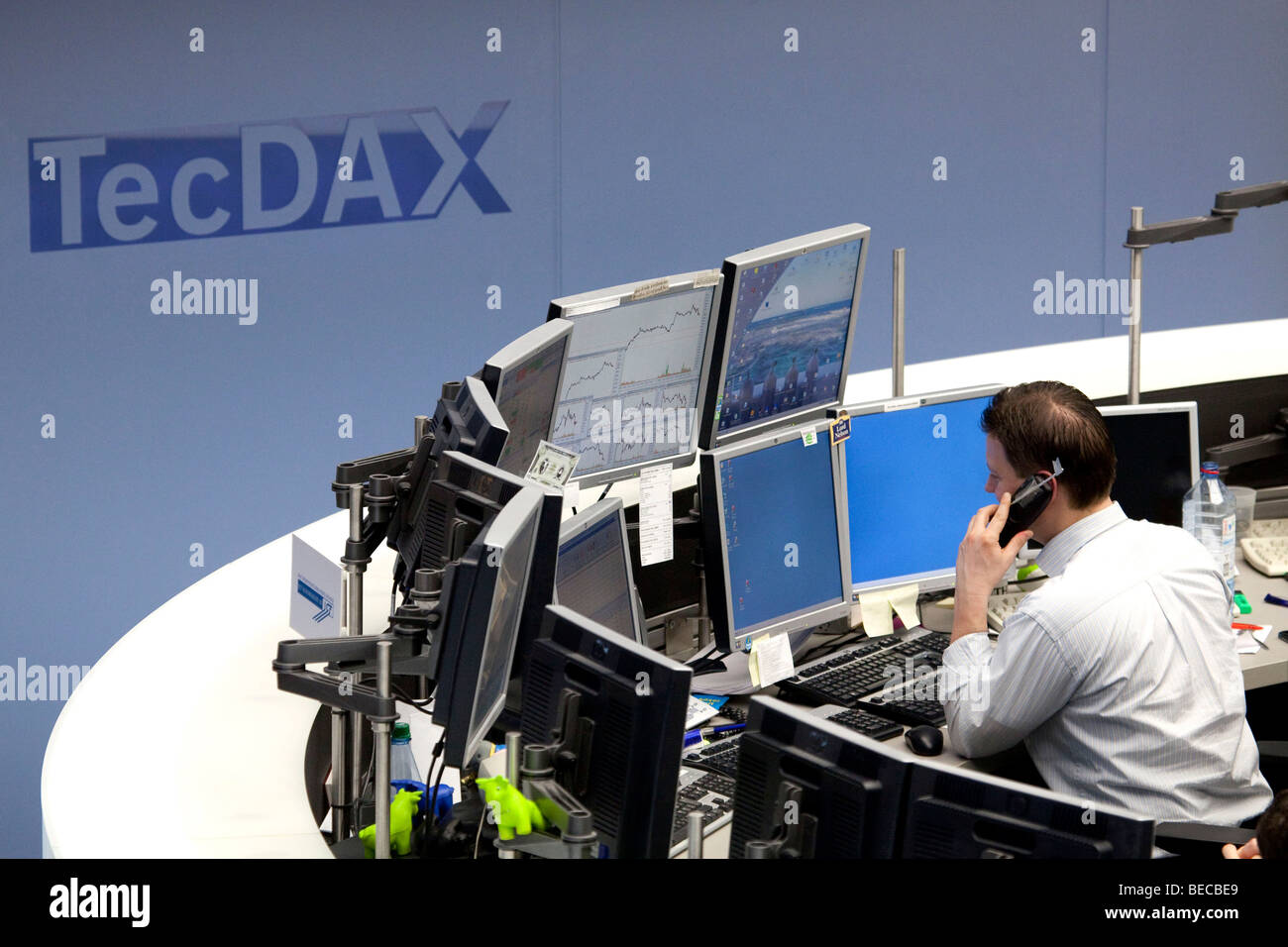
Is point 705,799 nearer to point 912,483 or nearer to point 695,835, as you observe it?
point 695,835

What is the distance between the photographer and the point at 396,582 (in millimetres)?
2219

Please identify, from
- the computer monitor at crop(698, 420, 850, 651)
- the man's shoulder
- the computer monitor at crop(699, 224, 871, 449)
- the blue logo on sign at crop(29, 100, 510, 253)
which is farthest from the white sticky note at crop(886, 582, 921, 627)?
the blue logo on sign at crop(29, 100, 510, 253)

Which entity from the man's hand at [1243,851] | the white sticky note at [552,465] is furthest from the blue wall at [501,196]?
the man's hand at [1243,851]

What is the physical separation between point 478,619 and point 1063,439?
3.87 feet

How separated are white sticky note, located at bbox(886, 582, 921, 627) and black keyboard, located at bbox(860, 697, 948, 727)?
0.31m

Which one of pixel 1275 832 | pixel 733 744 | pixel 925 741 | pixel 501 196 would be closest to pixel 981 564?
pixel 925 741

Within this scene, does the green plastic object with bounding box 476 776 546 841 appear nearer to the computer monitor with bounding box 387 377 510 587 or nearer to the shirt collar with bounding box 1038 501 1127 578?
the computer monitor with bounding box 387 377 510 587

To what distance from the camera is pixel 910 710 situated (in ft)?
8.62

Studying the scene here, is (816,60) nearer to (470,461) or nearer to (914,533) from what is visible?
(914,533)

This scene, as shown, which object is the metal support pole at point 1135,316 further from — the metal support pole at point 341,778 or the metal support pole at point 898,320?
the metal support pole at point 341,778

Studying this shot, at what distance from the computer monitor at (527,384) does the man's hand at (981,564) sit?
0.80 metres

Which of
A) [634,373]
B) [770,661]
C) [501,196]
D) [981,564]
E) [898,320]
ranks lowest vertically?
[770,661]

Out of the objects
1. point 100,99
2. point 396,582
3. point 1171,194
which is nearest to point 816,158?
point 1171,194

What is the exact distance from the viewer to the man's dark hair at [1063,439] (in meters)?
2.39
